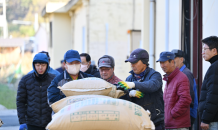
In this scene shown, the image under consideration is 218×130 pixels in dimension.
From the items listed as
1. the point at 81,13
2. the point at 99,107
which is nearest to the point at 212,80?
the point at 99,107

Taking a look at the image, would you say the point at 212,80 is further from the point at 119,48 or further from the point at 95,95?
the point at 119,48

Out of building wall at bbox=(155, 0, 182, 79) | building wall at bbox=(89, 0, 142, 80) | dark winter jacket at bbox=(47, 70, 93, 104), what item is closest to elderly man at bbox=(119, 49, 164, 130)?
dark winter jacket at bbox=(47, 70, 93, 104)

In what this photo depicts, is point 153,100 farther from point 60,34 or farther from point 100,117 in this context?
point 60,34

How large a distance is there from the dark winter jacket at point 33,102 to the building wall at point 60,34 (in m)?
15.0

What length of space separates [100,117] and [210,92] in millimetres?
1614

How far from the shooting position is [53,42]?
1983 cm

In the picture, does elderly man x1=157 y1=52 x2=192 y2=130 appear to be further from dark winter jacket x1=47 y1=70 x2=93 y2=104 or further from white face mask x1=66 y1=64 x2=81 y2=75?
dark winter jacket x1=47 y1=70 x2=93 y2=104

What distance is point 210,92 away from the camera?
3926 mm

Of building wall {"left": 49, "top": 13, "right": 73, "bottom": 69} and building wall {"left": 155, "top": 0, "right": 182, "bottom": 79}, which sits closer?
building wall {"left": 155, "top": 0, "right": 182, "bottom": 79}

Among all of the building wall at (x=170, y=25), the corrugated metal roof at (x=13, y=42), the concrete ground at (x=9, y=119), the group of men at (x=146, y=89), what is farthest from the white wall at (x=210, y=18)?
the corrugated metal roof at (x=13, y=42)

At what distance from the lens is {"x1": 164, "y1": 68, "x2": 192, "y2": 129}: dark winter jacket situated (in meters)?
4.43

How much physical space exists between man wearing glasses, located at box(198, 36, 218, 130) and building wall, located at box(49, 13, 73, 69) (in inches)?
630

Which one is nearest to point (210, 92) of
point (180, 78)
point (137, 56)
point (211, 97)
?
point (211, 97)

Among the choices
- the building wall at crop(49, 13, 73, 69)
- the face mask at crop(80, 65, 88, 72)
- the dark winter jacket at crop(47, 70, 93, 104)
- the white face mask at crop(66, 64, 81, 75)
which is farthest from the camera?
the building wall at crop(49, 13, 73, 69)
